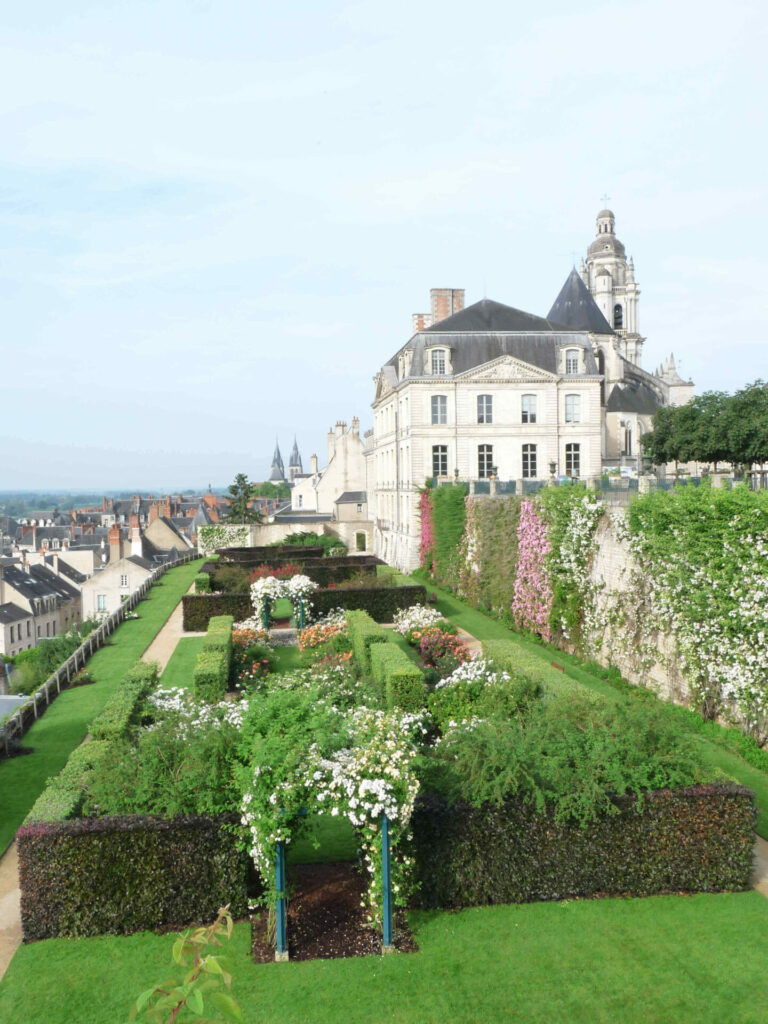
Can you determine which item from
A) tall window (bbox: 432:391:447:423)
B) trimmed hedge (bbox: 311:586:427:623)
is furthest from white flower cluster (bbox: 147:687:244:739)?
tall window (bbox: 432:391:447:423)

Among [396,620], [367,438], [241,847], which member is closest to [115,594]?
[367,438]

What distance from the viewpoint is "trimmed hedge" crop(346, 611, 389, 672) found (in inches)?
713

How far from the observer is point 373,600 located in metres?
25.9

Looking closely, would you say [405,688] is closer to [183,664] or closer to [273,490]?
[183,664]

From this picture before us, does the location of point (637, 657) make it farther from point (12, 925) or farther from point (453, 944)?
point (12, 925)

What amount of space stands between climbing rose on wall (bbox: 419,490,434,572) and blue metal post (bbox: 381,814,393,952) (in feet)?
87.9

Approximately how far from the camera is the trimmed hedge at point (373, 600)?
1006 inches

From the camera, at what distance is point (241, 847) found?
8344 mm

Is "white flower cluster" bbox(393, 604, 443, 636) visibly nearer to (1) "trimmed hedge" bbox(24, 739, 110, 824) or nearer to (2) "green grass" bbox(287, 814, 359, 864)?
(2) "green grass" bbox(287, 814, 359, 864)

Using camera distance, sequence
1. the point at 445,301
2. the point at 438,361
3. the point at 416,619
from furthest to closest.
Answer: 1. the point at 445,301
2. the point at 438,361
3. the point at 416,619

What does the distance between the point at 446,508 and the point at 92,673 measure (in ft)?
52.6

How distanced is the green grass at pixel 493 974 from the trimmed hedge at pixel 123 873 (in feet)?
0.73

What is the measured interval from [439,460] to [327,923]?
31.1m

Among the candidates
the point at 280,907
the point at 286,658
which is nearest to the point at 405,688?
the point at 280,907
